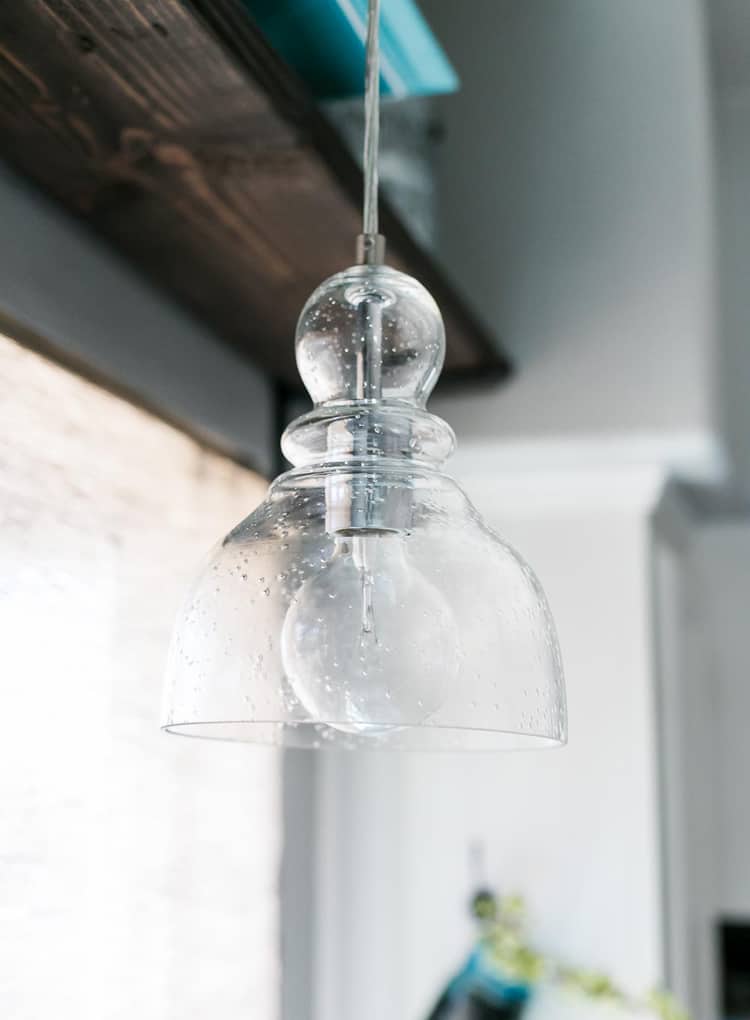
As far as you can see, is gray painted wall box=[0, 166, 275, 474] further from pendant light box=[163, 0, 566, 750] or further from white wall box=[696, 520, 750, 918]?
white wall box=[696, 520, 750, 918]

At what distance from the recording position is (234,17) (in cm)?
78

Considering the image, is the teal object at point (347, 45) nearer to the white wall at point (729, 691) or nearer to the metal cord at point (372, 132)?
the metal cord at point (372, 132)

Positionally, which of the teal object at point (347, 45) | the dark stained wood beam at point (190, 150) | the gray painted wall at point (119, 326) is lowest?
the gray painted wall at point (119, 326)

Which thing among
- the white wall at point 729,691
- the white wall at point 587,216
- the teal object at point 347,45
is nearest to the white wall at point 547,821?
the white wall at point 587,216

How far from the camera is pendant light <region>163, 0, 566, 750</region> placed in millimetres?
558

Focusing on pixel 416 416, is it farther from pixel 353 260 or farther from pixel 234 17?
pixel 353 260

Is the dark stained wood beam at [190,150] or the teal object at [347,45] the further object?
the teal object at [347,45]

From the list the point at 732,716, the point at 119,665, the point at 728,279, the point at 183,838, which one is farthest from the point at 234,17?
the point at 732,716

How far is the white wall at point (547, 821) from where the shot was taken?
1.58m

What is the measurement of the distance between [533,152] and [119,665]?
2.88 ft

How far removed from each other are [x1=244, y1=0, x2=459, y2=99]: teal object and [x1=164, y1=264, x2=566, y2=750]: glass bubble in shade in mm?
388

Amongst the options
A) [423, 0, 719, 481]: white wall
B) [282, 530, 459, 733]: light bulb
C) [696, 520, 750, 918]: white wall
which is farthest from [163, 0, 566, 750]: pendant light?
[696, 520, 750, 918]: white wall

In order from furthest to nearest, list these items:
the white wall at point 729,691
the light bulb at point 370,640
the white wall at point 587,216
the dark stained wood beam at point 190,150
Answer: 1. the white wall at point 729,691
2. the white wall at point 587,216
3. the dark stained wood beam at point 190,150
4. the light bulb at point 370,640

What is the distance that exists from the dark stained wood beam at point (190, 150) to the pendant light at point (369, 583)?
Answer: 0.79 ft
